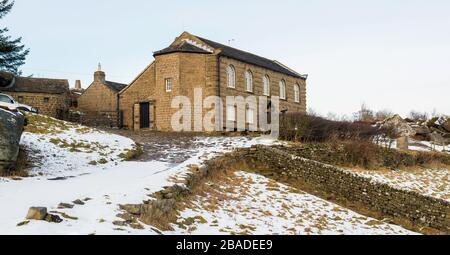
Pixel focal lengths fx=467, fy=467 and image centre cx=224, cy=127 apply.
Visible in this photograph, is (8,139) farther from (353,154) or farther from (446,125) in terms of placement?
(446,125)

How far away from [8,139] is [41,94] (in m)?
30.4

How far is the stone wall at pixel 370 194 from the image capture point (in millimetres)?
16080

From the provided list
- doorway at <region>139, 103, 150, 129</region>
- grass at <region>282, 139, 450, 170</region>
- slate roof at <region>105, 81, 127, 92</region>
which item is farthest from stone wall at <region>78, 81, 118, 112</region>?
grass at <region>282, 139, 450, 170</region>

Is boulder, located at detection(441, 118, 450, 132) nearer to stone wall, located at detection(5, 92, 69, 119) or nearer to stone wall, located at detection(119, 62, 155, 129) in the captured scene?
stone wall, located at detection(119, 62, 155, 129)

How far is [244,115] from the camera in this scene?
3600 cm

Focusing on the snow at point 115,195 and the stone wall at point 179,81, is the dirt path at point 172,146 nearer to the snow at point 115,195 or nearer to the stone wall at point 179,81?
the snow at point 115,195

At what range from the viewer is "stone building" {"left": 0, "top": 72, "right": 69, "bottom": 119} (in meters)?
41.2

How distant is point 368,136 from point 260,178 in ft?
38.8

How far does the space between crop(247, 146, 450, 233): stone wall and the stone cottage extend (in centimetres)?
2316

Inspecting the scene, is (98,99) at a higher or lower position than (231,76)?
lower

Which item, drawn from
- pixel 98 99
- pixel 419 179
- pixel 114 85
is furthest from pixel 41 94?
pixel 419 179

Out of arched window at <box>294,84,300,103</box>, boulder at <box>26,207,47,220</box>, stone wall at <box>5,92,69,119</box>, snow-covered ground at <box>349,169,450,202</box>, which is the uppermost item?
arched window at <box>294,84,300,103</box>

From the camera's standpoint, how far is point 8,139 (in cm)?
1350
